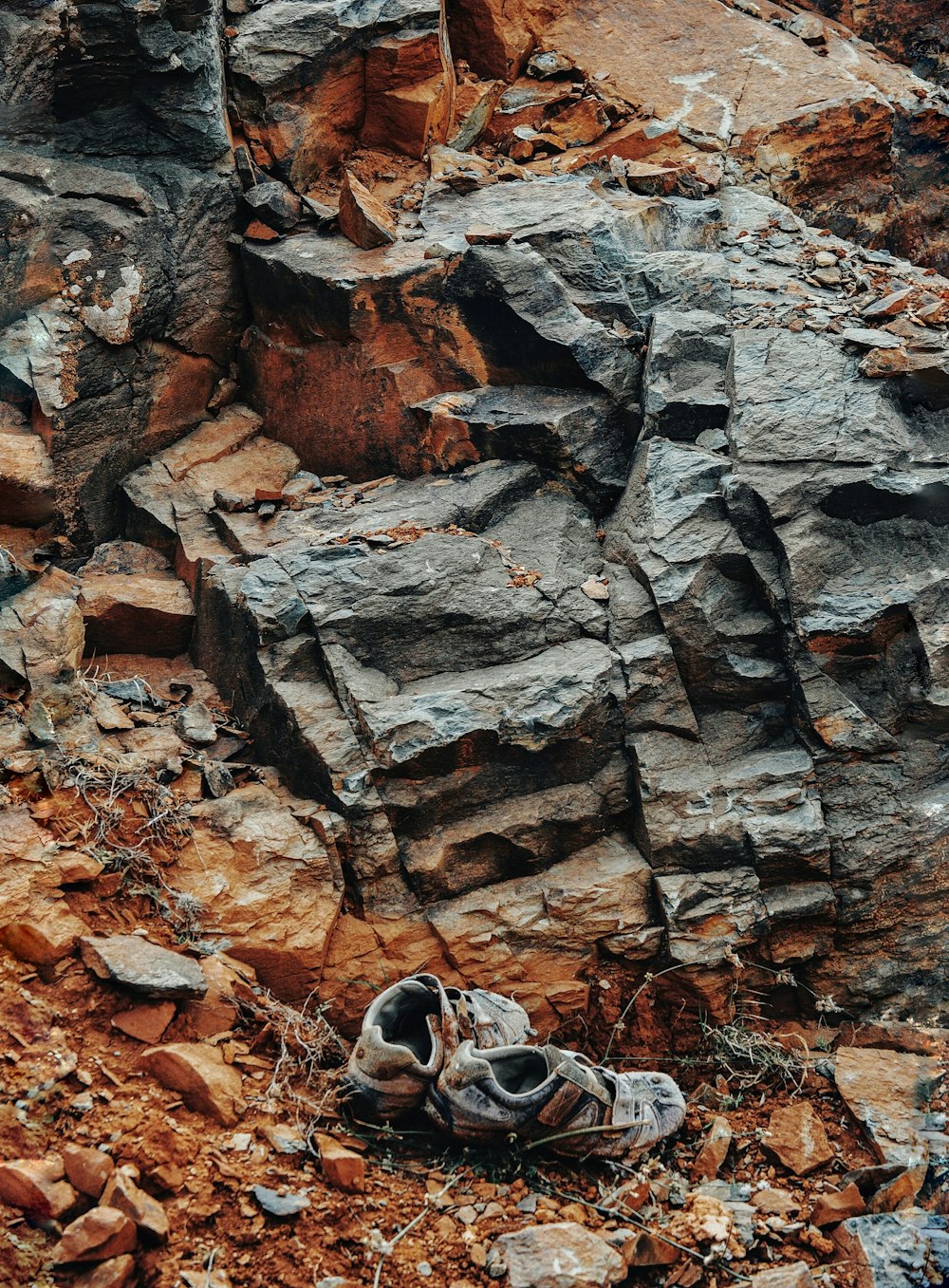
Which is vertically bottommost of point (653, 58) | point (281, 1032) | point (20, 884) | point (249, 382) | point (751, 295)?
point (281, 1032)

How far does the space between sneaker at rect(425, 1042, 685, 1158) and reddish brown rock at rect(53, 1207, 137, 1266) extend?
0.96m

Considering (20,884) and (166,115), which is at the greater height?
(166,115)

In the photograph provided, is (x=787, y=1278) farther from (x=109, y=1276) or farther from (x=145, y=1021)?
(x=145, y=1021)

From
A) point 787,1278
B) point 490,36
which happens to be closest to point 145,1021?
point 787,1278

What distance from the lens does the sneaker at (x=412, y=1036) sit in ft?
11.0

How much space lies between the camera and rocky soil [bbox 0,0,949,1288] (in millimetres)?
3281

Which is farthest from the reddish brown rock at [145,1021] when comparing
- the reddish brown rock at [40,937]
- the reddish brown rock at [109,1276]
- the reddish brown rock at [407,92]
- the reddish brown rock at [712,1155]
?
the reddish brown rock at [407,92]

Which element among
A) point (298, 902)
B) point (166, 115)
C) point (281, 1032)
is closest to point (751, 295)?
point (166, 115)

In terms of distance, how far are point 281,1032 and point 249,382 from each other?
3.37 m

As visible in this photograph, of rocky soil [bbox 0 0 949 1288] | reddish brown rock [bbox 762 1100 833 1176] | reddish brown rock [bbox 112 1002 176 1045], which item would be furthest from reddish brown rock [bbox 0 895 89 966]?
reddish brown rock [bbox 762 1100 833 1176]

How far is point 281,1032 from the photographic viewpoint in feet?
12.2

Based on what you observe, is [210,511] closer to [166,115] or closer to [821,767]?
[166,115]

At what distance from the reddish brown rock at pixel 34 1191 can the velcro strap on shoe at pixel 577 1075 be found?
55.7 inches

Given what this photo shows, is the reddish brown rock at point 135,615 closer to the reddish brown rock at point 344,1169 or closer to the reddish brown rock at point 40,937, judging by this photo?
the reddish brown rock at point 40,937
